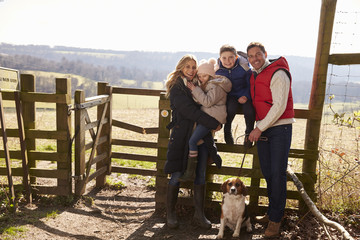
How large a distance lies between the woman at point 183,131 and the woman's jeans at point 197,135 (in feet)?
0.26

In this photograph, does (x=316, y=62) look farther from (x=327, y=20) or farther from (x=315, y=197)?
(x=315, y=197)

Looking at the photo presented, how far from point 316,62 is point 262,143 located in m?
1.61

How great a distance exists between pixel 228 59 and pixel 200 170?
1639 millimetres

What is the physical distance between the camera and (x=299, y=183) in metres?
4.54

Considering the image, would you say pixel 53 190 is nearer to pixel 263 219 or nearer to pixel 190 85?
pixel 190 85

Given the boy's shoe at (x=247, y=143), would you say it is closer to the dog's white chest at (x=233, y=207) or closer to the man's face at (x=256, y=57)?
the dog's white chest at (x=233, y=207)

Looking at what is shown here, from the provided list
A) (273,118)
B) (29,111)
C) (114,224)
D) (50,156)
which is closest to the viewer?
(273,118)

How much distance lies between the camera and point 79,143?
5.52 m

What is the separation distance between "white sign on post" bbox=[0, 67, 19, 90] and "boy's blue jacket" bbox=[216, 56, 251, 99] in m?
3.30

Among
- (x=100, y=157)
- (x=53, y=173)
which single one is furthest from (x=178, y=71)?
(x=100, y=157)

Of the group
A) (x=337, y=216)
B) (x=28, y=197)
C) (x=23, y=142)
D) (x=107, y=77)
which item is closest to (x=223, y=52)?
(x=337, y=216)

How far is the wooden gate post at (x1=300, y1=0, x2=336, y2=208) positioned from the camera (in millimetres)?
4621

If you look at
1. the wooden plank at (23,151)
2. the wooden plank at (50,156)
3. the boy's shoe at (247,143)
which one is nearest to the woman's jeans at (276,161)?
the boy's shoe at (247,143)

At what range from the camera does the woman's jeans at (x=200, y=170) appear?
4.53 metres
